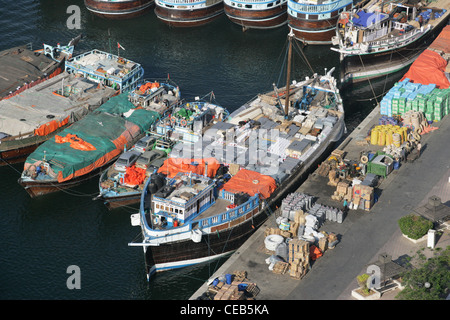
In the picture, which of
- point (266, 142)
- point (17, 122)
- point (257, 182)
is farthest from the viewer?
point (17, 122)

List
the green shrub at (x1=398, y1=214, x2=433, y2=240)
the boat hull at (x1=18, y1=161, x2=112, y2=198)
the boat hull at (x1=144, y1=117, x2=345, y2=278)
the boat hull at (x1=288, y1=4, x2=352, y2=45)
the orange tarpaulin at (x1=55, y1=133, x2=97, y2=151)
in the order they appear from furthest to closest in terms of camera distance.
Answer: the boat hull at (x1=288, y1=4, x2=352, y2=45) < the orange tarpaulin at (x1=55, y1=133, x2=97, y2=151) < the boat hull at (x1=18, y1=161, x2=112, y2=198) < the boat hull at (x1=144, y1=117, x2=345, y2=278) < the green shrub at (x1=398, y1=214, x2=433, y2=240)

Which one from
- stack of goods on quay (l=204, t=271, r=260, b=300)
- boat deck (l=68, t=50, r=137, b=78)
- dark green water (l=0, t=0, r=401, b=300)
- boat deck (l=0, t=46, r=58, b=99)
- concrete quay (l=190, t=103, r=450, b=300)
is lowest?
dark green water (l=0, t=0, r=401, b=300)

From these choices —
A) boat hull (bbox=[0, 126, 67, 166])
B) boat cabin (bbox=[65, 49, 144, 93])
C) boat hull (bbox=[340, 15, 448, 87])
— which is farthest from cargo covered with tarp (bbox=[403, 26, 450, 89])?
boat hull (bbox=[0, 126, 67, 166])

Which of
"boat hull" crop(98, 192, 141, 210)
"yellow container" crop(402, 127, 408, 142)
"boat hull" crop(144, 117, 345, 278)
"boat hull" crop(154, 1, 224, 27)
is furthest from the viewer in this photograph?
"boat hull" crop(154, 1, 224, 27)

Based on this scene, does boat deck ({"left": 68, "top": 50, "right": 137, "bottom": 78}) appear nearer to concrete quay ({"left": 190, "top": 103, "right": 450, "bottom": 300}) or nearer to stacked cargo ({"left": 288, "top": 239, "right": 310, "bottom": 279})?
concrete quay ({"left": 190, "top": 103, "right": 450, "bottom": 300})

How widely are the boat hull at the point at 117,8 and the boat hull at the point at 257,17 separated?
1457 cm

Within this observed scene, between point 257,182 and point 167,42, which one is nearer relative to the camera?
point 257,182

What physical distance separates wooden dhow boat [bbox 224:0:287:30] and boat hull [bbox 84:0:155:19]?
47.8ft

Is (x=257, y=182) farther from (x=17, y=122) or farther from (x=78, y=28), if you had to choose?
(x=78, y=28)

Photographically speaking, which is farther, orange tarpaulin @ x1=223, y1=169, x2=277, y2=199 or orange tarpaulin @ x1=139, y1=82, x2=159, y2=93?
orange tarpaulin @ x1=139, y1=82, x2=159, y2=93

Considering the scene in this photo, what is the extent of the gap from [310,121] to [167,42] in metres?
39.2

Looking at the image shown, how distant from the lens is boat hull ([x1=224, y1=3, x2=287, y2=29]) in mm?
127438
